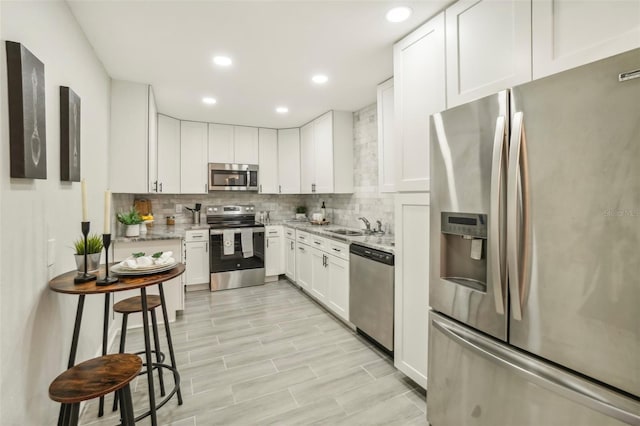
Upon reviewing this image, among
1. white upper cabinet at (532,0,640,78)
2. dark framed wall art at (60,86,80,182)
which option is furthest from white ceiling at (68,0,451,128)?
white upper cabinet at (532,0,640,78)

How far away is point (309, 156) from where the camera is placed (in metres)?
4.77

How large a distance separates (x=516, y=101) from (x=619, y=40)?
345 mm

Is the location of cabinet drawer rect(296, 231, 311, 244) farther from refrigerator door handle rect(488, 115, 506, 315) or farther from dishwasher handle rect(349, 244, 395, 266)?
refrigerator door handle rect(488, 115, 506, 315)

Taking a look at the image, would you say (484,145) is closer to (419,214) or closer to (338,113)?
(419,214)

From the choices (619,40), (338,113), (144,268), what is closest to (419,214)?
(619,40)

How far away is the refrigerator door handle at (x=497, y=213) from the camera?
1262 mm

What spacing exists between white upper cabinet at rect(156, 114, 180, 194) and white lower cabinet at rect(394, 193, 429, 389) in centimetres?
356

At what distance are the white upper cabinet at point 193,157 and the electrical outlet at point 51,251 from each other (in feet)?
9.90

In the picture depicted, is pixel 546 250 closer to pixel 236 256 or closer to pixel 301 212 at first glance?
pixel 236 256

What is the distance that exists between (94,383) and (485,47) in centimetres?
243

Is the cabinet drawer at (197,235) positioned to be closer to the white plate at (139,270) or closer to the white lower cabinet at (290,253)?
the white lower cabinet at (290,253)

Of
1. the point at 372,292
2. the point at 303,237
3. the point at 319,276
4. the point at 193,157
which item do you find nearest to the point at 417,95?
the point at 372,292

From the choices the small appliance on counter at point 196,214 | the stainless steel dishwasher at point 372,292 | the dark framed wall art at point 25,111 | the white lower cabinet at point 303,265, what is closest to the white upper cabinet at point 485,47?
the stainless steel dishwasher at point 372,292

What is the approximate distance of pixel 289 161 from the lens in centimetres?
515
